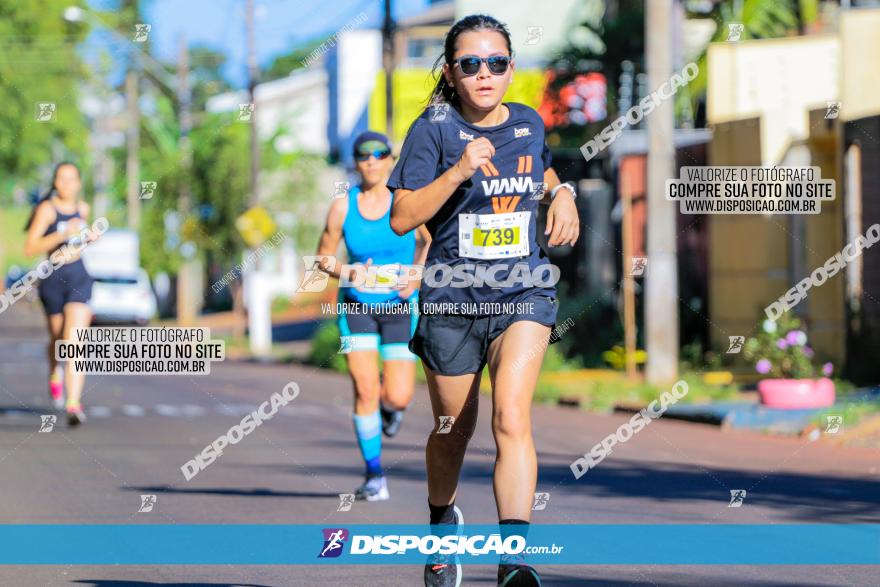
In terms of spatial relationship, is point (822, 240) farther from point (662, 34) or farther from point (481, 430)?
point (481, 430)

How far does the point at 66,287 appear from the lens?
12.7 m

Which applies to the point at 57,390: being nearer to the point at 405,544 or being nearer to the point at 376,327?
the point at 376,327

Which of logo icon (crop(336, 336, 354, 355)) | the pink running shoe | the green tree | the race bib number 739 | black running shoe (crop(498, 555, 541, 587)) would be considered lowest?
black running shoe (crop(498, 555, 541, 587))

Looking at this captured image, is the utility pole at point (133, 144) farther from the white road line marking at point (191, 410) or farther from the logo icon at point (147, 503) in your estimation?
the logo icon at point (147, 503)

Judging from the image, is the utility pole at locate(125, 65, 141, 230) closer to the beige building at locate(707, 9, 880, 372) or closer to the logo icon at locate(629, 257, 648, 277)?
the beige building at locate(707, 9, 880, 372)


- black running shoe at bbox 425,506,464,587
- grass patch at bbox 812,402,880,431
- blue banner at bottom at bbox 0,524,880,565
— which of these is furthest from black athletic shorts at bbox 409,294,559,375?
grass patch at bbox 812,402,880,431

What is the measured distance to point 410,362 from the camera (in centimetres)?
937

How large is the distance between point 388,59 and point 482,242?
19.2 m

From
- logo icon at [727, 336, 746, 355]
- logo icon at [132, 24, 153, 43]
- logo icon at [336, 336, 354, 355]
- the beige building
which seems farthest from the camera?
the beige building

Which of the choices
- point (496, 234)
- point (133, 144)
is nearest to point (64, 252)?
point (496, 234)

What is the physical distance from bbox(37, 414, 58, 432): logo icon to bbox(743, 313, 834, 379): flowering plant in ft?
21.2

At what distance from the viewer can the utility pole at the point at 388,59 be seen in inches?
949

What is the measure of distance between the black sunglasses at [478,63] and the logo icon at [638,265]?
10730mm

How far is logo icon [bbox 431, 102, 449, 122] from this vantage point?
5633mm
